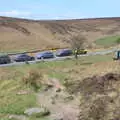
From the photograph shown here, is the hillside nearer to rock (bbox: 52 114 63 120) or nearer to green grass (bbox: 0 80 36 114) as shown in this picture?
green grass (bbox: 0 80 36 114)

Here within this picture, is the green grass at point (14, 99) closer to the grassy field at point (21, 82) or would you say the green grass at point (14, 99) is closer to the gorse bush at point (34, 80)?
the grassy field at point (21, 82)

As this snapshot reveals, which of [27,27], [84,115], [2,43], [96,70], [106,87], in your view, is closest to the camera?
[84,115]

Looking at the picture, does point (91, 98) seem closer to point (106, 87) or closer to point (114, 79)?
point (106, 87)

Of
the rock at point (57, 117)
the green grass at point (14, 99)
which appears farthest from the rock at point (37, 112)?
A: the rock at point (57, 117)

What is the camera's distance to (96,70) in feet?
153

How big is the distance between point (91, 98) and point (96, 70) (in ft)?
45.0

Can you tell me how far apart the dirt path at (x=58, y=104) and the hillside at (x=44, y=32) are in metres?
60.8

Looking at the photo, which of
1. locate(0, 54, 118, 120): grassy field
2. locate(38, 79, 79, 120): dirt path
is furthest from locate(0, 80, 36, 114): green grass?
locate(38, 79, 79, 120): dirt path

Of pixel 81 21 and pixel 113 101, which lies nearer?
pixel 113 101

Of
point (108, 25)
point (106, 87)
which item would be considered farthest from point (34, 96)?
point (108, 25)

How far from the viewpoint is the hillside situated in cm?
10256

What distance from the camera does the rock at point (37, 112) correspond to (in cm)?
2886

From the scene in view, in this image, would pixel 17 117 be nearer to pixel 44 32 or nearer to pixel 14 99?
pixel 14 99

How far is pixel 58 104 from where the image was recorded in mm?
32188
